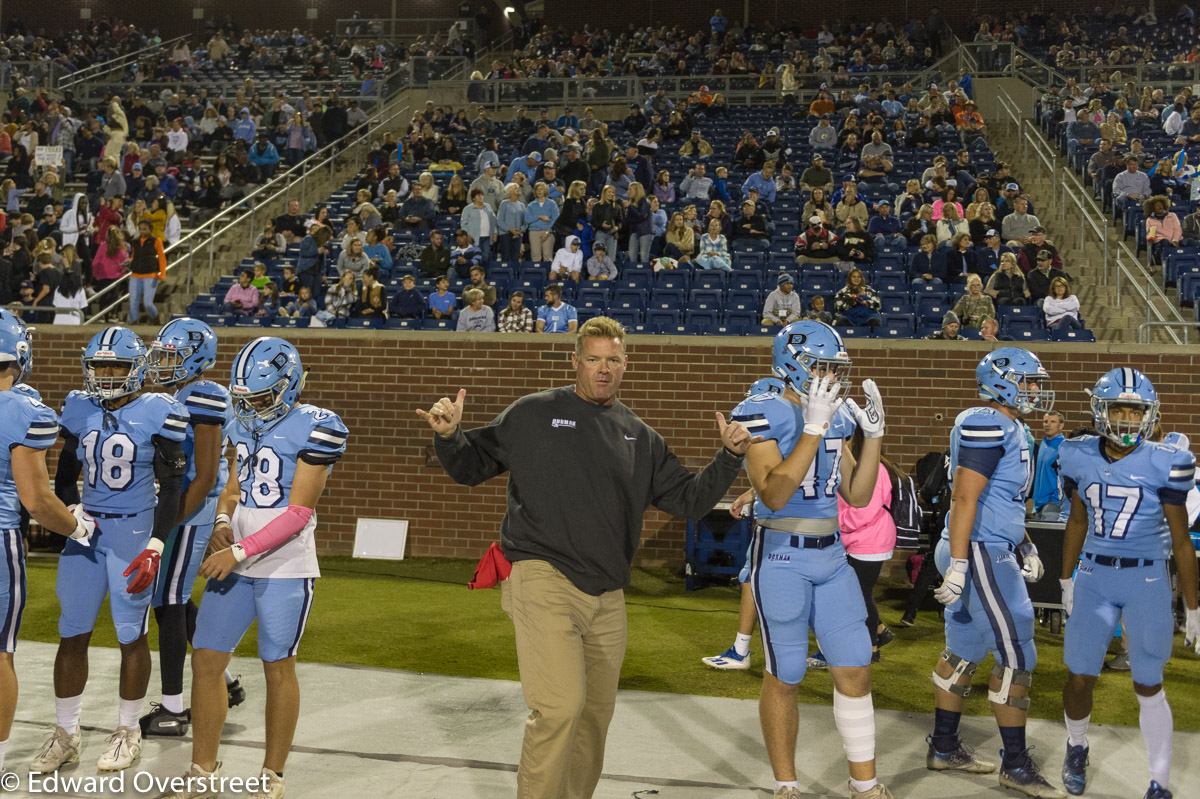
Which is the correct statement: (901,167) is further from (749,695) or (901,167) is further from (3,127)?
(3,127)

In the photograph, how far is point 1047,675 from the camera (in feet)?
26.0

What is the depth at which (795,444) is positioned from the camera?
496 cm

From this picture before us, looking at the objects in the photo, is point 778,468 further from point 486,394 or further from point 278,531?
point 486,394

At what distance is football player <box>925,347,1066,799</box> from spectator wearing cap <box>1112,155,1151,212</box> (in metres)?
12.0

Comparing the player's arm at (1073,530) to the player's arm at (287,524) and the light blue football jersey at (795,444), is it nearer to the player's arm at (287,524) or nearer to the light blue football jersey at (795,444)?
the light blue football jersey at (795,444)

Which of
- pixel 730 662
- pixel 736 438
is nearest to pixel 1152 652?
pixel 736 438

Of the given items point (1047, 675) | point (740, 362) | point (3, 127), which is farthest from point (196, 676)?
point (3, 127)

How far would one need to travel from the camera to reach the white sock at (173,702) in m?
6.03

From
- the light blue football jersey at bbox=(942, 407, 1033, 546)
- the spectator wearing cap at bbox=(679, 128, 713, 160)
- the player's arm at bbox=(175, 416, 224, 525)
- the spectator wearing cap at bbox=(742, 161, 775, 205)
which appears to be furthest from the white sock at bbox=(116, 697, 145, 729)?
the spectator wearing cap at bbox=(679, 128, 713, 160)

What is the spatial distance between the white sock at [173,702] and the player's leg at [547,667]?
8.59 ft

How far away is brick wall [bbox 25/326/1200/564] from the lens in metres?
11.5

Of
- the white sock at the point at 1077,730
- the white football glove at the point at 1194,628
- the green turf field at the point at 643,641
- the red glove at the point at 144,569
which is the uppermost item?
the red glove at the point at 144,569

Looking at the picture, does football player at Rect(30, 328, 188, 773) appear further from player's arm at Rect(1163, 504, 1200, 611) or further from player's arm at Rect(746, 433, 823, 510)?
player's arm at Rect(1163, 504, 1200, 611)

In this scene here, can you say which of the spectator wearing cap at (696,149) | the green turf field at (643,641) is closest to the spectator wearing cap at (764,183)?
the spectator wearing cap at (696,149)
